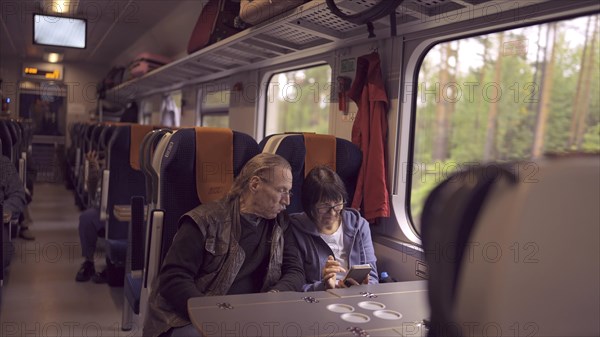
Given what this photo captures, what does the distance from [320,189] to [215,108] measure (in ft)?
15.5

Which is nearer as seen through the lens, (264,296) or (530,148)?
(264,296)

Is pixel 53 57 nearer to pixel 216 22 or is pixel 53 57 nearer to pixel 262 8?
pixel 216 22

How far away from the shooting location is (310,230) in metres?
2.59

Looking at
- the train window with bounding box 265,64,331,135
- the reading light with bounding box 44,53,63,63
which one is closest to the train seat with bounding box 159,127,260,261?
the train window with bounding box 265,64,331,135

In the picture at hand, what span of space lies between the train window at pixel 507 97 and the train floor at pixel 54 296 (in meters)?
2.32

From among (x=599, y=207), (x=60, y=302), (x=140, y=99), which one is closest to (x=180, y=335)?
(x=599, y=207)

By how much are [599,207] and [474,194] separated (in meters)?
0.24

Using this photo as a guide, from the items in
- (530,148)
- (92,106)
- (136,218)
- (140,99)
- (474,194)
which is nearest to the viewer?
(474,194)

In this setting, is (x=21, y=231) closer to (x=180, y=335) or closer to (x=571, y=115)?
(x=180, y=335)

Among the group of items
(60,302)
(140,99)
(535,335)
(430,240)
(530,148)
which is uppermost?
(140,99)

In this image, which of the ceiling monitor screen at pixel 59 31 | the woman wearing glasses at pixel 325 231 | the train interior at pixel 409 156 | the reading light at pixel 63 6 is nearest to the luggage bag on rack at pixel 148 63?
the reading light at pixel 63 6

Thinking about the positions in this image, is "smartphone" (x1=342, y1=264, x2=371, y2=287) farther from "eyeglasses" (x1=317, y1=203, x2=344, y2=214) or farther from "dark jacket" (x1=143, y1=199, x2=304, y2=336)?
"eyeglasses" (x1=317, y1=203, x2=344, y2=214)

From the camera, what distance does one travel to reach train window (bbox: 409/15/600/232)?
2.54 meters

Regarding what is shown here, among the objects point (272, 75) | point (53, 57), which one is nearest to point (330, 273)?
point (272, 75)
